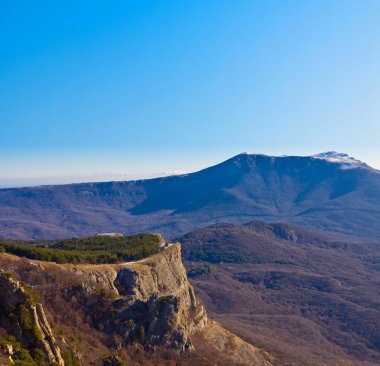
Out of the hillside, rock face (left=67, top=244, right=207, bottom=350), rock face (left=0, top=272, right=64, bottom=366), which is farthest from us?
rock face (left=67, top=244, right=207, bottom=350)

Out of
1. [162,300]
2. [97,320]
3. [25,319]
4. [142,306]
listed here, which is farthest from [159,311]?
[25,319]

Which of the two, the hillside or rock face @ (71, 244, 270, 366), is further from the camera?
rock face @ (71, 244, 270, 366)

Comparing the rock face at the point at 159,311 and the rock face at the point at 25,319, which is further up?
the rock face at the point at 25,319

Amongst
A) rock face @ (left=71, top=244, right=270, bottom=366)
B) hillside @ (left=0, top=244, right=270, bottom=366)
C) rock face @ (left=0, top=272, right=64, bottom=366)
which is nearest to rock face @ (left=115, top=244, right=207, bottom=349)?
Answer: rock face @ (left=71, top=244, right=270, bottom=366)

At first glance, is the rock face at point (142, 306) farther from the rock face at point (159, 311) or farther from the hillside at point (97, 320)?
the hillside at point (97, 320)

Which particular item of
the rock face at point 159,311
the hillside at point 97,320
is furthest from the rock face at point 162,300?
the hillside at point 97,320

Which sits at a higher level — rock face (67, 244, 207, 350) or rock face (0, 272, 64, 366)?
rock face (0, 272, 64, 366)

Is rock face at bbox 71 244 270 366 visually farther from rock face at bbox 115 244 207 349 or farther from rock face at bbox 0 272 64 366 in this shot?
rock face at bbox 0 272 64 366

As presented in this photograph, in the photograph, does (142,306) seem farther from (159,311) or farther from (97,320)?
(97,320)
